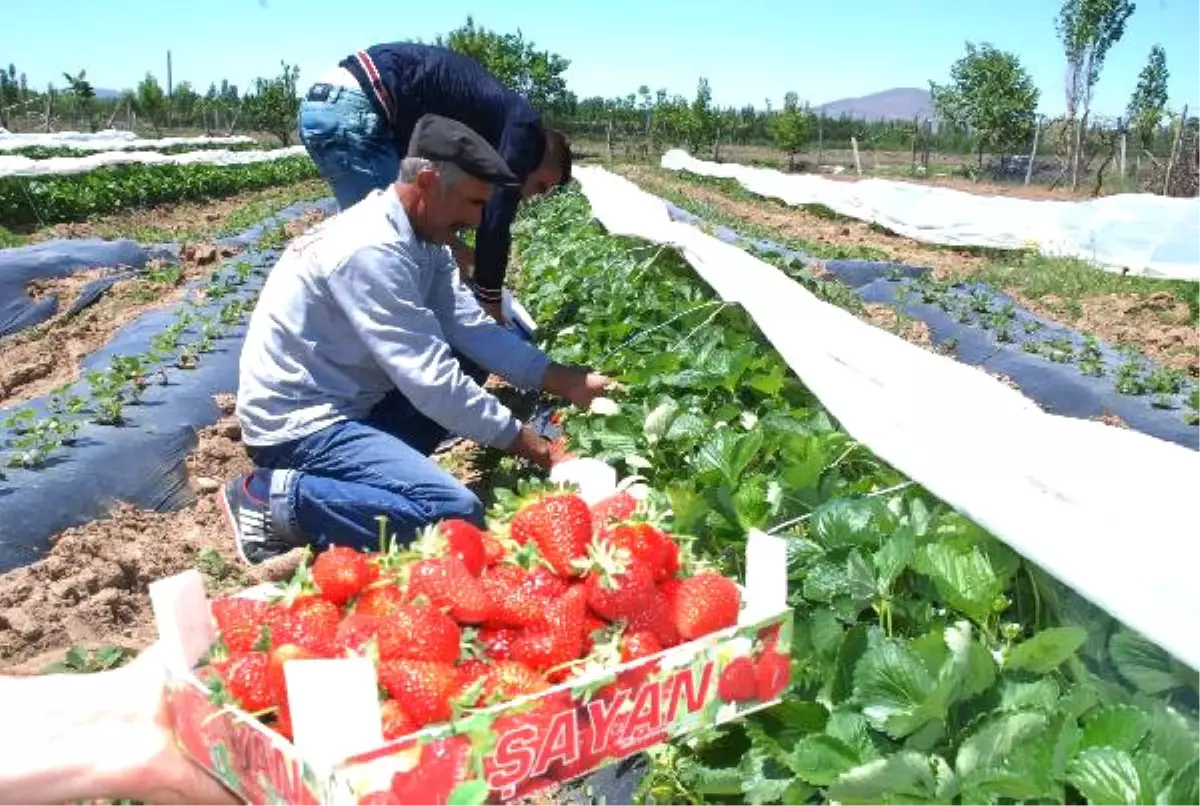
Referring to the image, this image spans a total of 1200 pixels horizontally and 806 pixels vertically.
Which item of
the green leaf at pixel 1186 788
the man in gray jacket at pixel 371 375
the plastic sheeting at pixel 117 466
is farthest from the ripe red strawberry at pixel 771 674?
the plastic sheeting at pixel 117 466

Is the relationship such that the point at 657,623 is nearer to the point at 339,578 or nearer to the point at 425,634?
the point at 425,634

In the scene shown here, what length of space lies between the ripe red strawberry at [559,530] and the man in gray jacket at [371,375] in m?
1.45

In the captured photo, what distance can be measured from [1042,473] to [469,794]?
1151 millimetres

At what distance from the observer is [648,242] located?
24.8 ft

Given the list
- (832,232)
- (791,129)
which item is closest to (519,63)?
(791,129)

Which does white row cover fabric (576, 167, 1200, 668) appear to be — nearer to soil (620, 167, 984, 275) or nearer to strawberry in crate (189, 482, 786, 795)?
strawberry in crate (189, 482, 786, 795)

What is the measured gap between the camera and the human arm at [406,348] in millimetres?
3691

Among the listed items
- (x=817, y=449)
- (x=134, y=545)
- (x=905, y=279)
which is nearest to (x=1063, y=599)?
(x=817, y=449)

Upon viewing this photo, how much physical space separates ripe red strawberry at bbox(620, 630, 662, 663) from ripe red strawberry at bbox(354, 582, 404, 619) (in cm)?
38

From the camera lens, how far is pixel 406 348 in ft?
12.2

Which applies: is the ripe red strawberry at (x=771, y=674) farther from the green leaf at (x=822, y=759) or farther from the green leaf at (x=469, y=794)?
the green leaf at (x=469, y=794)

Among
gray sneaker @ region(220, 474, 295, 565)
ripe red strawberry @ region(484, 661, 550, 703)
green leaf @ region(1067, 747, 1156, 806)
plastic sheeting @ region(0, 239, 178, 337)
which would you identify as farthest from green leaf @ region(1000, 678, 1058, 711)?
plastic sheeting @ region(0, 239, 178, 337)

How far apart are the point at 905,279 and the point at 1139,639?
913cm

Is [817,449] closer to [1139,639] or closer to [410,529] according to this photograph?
[1139,639]
